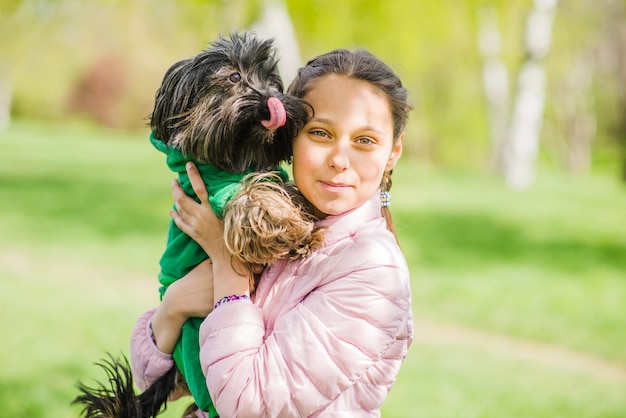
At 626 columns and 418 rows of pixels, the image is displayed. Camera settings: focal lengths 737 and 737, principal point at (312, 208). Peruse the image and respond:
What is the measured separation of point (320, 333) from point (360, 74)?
2.33ft

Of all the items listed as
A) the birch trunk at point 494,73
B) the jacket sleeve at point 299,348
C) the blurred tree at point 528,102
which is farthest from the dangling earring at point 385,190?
the birch trunk at point 494,73

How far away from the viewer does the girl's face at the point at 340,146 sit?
6.39ft

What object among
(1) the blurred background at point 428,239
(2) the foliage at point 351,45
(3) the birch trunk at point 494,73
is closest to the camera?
(1) the blurred background at point 428,239

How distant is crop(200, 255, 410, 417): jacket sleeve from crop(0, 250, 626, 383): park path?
18.3 feet

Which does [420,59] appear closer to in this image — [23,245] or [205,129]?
[23,245]

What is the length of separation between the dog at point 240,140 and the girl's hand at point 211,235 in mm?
26

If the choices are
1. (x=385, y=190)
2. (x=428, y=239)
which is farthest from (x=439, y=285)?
(x=385, y=190)

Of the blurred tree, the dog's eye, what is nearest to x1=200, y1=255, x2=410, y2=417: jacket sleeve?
the dog's eye

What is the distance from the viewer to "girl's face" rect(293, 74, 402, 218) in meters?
1.95

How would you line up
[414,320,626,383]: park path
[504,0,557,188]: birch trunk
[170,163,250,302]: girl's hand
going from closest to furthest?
1. [170,163,250,302]: girl's hand
2. [414,320,626,383]: park path
3. [504,0,557,188]: birch trunk

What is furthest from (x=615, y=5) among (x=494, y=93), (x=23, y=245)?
(x=23, y=245)

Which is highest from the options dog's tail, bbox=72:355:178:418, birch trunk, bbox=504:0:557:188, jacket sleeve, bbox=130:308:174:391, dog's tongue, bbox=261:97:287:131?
birch trunk, bbox=504:0:557:188

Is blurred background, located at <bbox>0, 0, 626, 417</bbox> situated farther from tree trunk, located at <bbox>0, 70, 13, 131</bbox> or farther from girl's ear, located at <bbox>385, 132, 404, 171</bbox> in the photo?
tree trunk, located at <bbox>0, 70, 13, 131</bbox>

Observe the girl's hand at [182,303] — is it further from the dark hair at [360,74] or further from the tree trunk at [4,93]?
the tree trunk at [4,93]
